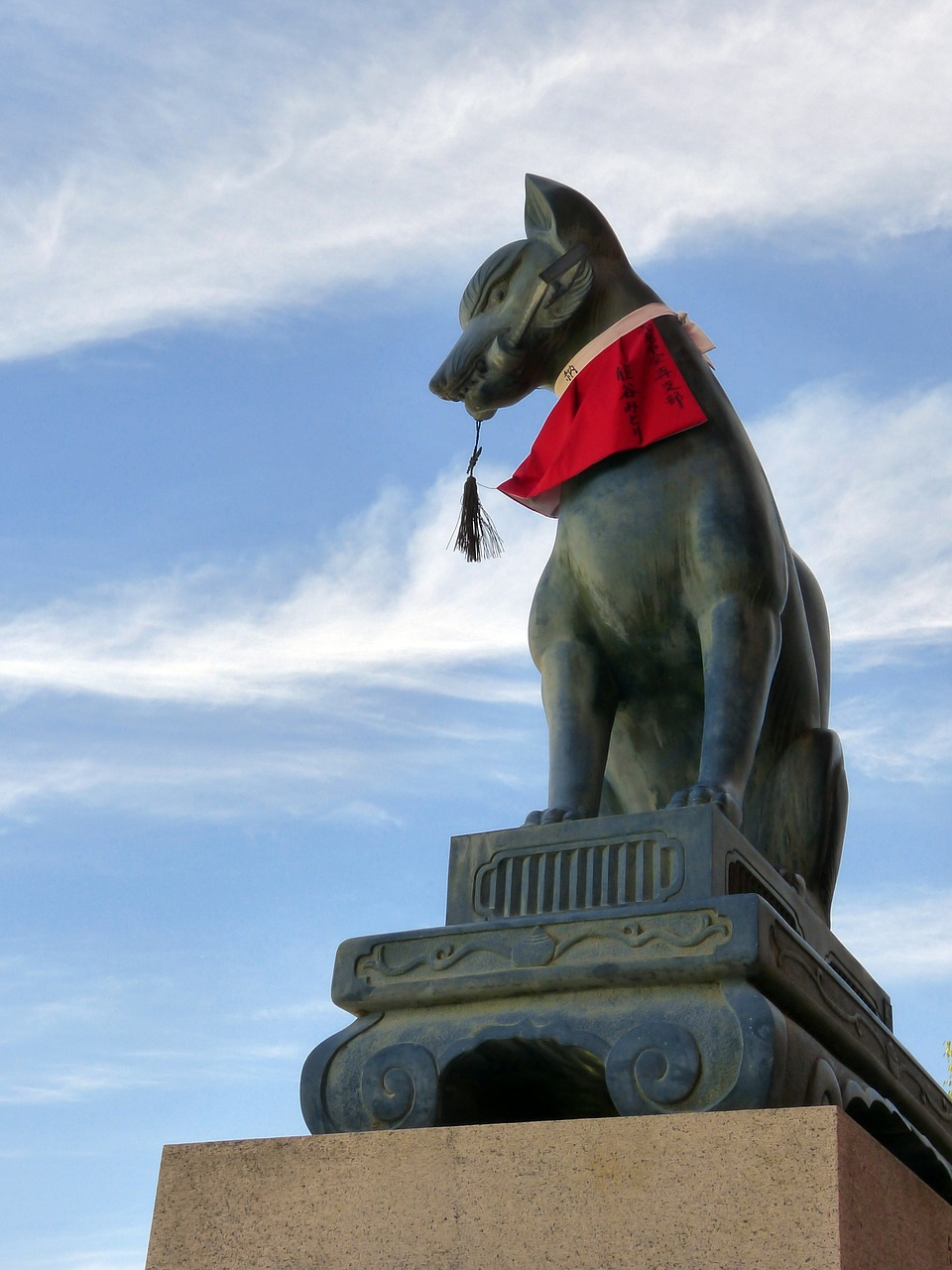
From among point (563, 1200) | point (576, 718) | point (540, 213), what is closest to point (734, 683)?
point (576, 718)

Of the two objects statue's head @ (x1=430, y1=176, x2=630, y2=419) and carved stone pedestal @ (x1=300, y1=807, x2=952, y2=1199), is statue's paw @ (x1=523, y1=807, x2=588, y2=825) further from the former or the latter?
statue's head @ (x1=430, y1=176, x2=630, y2=419)

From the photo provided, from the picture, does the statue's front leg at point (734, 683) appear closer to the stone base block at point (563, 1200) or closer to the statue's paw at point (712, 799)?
the statue's paw at point (712, 799)

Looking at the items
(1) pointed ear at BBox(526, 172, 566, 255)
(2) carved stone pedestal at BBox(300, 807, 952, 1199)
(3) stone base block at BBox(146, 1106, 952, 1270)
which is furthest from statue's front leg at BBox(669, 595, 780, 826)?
(1) pointed ear at BBox(526, 172, 566, 255)

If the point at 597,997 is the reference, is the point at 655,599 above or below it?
above

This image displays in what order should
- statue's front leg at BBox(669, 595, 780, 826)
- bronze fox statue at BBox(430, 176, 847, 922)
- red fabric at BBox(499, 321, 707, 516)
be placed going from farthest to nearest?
red fabric at BBox(499, 321, 707, 516) → bronze fox statue at BBox(430, 176, 847, 922) → statue's front leg at BBox(669, 595, 780, 826)

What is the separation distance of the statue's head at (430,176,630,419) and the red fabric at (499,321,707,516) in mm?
148

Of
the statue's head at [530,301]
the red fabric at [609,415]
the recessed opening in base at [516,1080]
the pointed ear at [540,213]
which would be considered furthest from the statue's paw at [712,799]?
A: the pointed ear at [540,213]

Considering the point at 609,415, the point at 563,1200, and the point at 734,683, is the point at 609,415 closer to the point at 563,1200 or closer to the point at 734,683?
the point at 734,683

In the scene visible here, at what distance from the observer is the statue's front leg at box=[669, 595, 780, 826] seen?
3.19 meters

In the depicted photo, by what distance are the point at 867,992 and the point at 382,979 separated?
4.59 ft

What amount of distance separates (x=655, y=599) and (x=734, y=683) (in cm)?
32

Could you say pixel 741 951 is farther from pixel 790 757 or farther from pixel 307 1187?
pixel 790 757

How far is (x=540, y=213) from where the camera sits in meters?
3.96

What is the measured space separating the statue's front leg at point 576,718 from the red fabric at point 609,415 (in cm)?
46
